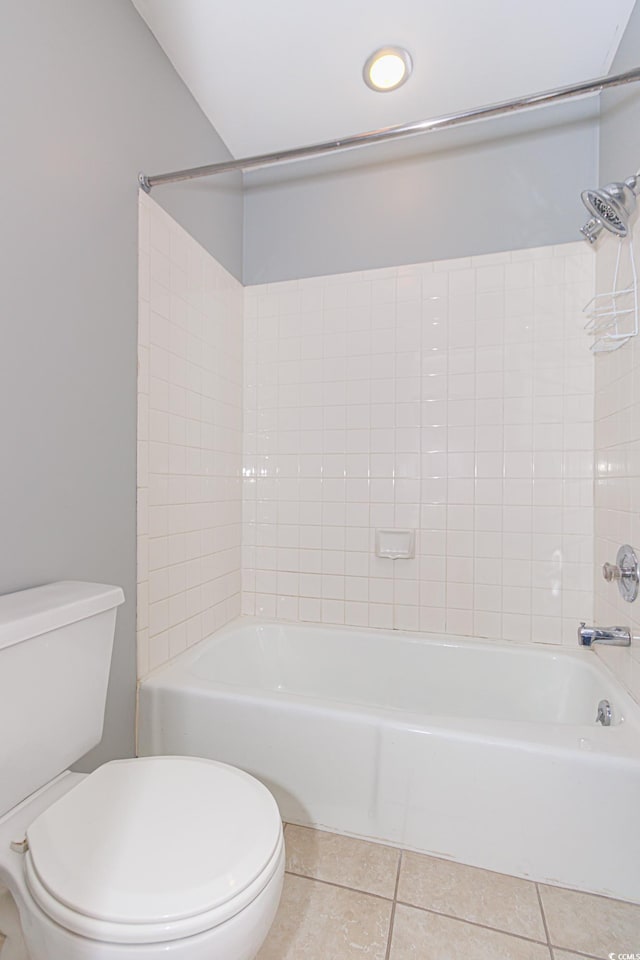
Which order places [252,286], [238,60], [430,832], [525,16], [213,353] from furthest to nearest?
[252,286], [213,353], [238,60], [525,16], [430,832]

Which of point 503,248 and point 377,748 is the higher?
point 503,248

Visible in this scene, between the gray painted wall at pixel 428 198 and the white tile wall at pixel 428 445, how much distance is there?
0.10 metres

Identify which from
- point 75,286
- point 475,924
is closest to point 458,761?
point 475,924

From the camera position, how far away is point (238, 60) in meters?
1.65

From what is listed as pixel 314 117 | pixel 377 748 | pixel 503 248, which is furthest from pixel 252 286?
pixel 377 748

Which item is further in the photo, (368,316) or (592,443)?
(368,316)

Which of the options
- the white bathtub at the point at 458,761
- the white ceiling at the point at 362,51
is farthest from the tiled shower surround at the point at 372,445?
the white ceiling at the point at 362,51

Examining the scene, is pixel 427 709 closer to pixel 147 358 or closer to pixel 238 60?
pixel 147 358

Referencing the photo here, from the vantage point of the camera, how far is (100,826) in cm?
86

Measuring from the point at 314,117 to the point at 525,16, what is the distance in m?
0.80

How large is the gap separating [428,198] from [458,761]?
2111 millimetres

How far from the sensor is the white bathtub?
1160 millimetres

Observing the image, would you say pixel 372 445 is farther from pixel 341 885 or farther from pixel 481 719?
pixel 341 885

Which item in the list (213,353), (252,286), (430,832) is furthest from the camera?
(252,286)
